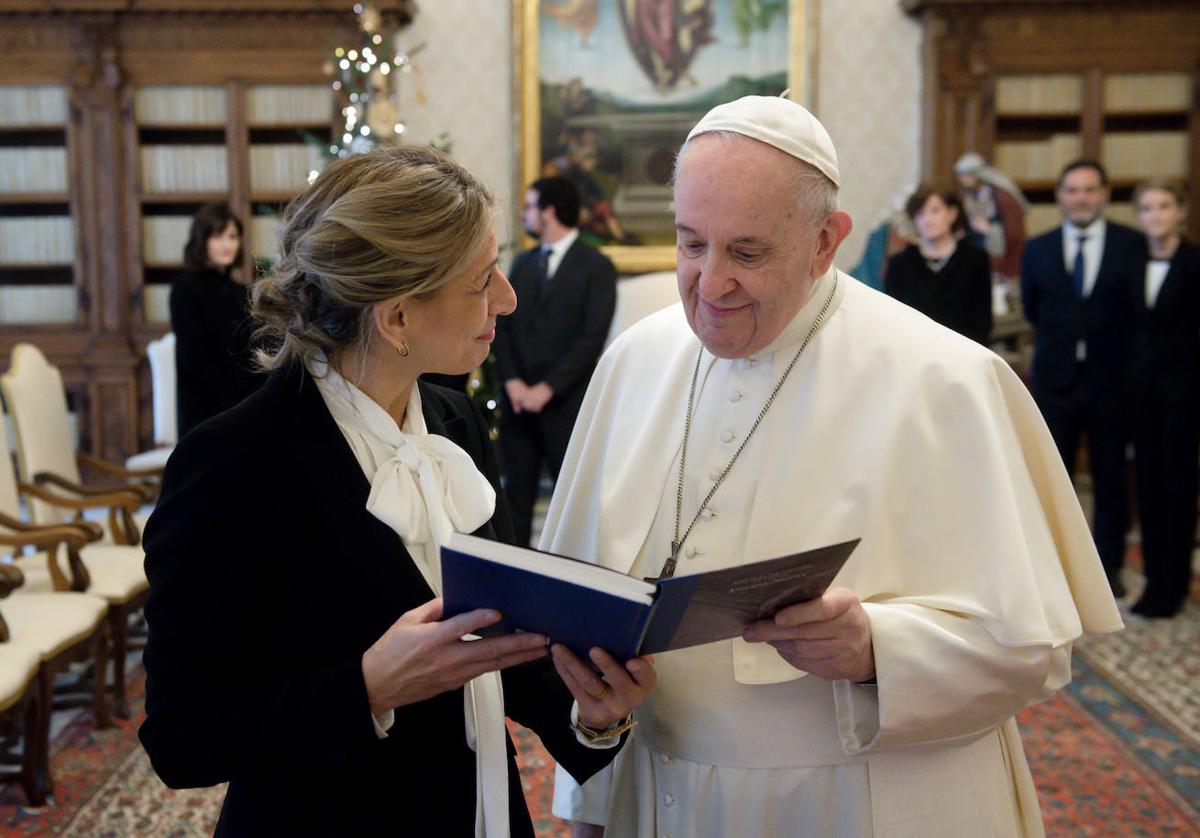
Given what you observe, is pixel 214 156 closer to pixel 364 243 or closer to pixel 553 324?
pixel 553 324

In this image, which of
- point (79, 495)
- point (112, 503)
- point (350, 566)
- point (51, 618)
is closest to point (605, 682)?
point (350, 566)

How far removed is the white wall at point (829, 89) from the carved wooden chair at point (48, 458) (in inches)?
165

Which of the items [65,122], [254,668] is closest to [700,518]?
[254,668]

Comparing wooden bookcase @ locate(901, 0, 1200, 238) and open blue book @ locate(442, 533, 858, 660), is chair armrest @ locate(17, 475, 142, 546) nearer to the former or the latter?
open blue book @ locate(442, 533, 858, 660)

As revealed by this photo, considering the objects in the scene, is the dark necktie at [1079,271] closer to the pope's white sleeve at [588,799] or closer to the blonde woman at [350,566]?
the pope's white sleeve at [588,799]

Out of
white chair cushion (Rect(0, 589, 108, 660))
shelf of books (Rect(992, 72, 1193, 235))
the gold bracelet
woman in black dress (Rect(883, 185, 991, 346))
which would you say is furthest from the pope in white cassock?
shelf of books (Rect(992, 72, 1193, 235))

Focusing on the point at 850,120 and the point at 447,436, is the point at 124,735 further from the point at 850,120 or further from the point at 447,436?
the point at 850,120

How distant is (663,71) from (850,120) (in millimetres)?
1398

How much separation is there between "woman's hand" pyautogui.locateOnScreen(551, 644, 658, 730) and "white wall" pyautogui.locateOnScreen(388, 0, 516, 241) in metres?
7.45

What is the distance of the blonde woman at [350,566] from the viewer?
1532 mm

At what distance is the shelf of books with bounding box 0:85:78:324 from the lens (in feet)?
27.9

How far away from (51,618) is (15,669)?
0.50 m

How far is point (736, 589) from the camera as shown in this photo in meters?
1.42

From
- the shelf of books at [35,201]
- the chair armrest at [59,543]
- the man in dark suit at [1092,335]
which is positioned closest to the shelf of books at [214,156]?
the shelf of books at [35,201]
